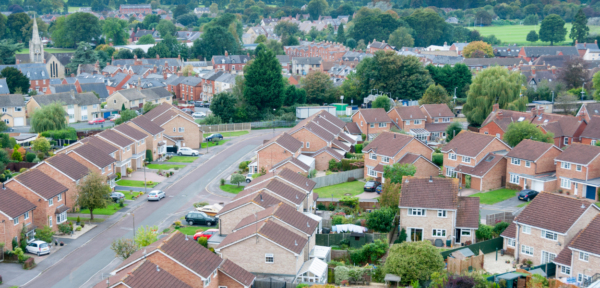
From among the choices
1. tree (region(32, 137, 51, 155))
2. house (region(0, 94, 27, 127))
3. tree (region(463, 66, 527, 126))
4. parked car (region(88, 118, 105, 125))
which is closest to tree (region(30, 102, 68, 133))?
tree (region(32, 137, 51, 155))

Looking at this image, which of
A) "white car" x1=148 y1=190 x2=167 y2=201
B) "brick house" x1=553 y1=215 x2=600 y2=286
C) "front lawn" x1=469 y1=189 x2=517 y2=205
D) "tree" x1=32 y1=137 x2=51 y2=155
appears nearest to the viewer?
"brick house" x1=553 y1=215 x2=600 y2=286

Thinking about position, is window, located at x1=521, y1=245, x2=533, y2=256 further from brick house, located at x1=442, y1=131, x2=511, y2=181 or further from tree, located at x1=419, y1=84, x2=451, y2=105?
tree, located at x1=419, y1=84, x2=451, y2=105

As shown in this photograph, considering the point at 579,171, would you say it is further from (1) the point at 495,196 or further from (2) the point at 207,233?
(2) the point at 207,233

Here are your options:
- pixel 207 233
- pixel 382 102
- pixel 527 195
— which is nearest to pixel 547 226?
pixel 527 195

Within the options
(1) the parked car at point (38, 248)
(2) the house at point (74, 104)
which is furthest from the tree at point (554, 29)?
(1) the parked car at point (38, 248)

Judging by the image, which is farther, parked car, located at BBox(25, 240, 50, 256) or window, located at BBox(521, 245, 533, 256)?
parked car, located at BBox(25, 240, 50, 256)

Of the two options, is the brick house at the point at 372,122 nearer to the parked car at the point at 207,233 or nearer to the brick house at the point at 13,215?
the parked car at the point at 207,233

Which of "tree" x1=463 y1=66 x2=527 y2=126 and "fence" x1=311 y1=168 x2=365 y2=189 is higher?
"tree" x1=463 y1=66 x2=527 y2=126

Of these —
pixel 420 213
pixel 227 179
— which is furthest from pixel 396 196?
pixel 227 179
